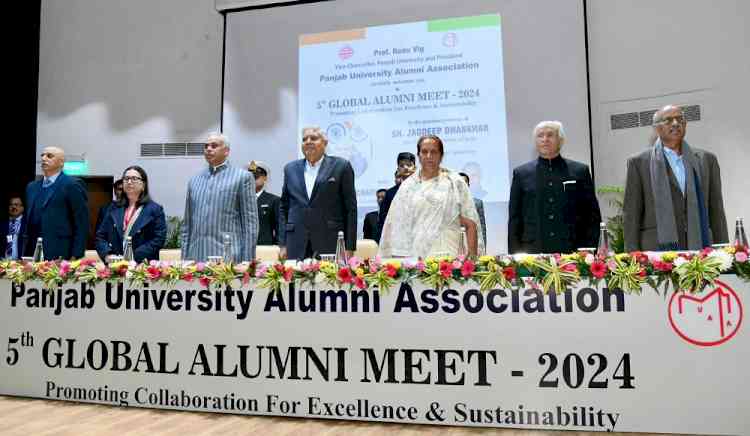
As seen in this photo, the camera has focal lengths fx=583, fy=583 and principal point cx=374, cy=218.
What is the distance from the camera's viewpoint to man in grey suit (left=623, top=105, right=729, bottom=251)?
2611 millimetres

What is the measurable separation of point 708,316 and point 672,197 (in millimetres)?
911

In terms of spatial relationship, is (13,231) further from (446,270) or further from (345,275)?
(446,270)

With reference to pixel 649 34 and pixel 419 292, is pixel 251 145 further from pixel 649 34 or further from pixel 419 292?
pixel 419 292

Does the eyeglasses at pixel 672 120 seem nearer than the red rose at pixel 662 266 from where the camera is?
No

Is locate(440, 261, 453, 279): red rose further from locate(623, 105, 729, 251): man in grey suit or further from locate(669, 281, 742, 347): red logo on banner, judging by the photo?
locate(623, 105, 729, 251): man in grey suit

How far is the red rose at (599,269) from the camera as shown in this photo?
195 centimetres

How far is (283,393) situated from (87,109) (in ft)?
19.7

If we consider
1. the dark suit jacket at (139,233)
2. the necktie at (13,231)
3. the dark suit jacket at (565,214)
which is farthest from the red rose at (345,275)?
the necktie at (13,231)

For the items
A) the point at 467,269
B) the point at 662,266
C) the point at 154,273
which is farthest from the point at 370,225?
the point at 662,266

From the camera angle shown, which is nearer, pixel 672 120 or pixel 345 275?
pixel 345 275

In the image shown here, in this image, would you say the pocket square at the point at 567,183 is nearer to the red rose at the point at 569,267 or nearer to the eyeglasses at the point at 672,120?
the eyeglasses at the point at 672,120

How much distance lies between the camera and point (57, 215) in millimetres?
3357

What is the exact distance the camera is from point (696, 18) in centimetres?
531

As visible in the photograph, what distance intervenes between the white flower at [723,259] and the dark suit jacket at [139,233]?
2.73 metres
